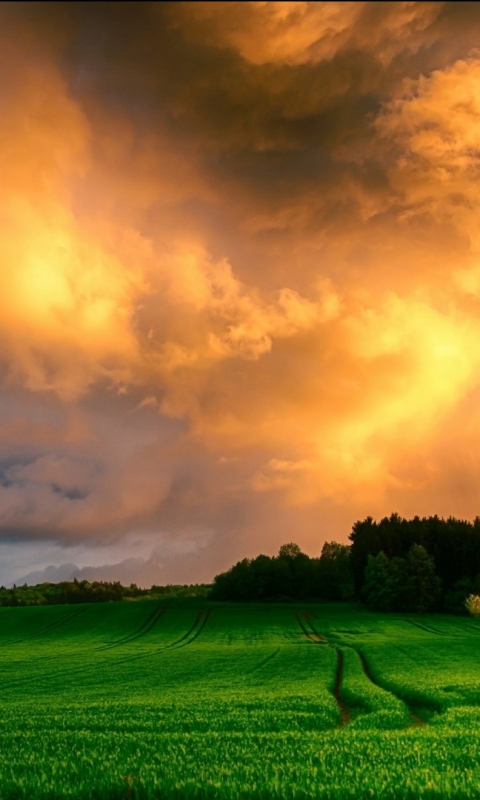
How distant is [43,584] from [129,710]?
16836 cm

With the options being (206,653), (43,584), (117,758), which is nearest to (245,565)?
(43,584)

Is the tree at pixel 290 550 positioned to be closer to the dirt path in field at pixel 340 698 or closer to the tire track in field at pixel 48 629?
the tire track in field at pixel 48 629

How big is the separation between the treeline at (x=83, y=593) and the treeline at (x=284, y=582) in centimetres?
1587

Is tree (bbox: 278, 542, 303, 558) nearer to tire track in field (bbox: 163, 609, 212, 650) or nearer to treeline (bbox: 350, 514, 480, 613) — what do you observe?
treeline (bbox: 350, 514, 480, 613)

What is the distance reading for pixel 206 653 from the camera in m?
63.1

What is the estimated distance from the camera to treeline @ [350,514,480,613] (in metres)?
123

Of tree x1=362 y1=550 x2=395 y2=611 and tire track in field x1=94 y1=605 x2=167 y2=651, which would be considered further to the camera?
tree x1=362 y1=550 x2=395 y2=611

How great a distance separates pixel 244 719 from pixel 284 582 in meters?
131

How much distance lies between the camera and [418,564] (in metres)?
124

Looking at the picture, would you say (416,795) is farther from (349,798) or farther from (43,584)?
(43,584)

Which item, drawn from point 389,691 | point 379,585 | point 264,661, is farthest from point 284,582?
point 389,691

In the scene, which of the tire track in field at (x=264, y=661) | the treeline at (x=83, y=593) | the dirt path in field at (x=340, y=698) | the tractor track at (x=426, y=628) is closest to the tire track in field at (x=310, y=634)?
the tire track in field at (x=264, y=661)

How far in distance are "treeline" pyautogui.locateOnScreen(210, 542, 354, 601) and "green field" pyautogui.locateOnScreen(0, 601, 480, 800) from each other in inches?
2860

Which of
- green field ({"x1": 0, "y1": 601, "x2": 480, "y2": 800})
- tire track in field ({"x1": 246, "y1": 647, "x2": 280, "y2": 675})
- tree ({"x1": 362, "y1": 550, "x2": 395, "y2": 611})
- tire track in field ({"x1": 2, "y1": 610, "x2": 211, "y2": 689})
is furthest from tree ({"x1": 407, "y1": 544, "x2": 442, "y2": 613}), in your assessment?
tire track in field ({"x1": 246, "y1": 647, "x2": 280, "y2": 675})
